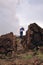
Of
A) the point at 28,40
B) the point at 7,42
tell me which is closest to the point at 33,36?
the point at 28,40

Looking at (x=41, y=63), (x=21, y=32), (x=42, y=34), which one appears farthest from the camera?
(x=21, y=32)

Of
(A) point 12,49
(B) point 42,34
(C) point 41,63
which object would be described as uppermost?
(B) point 42,34

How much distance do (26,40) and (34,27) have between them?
2174mm

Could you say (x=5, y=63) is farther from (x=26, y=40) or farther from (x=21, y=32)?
(x=21, y=32)

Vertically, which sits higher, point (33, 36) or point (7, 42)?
point (33, 36)

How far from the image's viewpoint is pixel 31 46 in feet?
103

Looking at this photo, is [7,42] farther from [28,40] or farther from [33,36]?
[33,36]

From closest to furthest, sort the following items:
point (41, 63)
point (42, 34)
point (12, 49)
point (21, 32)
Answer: point (41, 63), point (12, 49), point (42, 34), point (21, 32)

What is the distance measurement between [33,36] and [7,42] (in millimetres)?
3717

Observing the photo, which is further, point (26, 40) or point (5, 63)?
point (26, 40)

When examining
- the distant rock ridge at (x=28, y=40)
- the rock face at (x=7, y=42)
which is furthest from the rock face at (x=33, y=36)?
the rock face at (x=7, y=42)

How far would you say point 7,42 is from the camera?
32438 millimetres

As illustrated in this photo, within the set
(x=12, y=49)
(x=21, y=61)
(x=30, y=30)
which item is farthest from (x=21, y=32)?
(x=21, y=61)

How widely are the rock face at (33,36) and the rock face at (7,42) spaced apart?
1766mm
